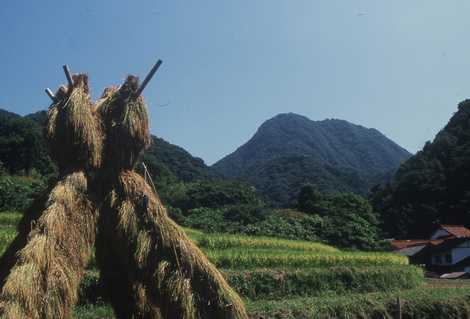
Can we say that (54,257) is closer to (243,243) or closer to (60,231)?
(60,231)

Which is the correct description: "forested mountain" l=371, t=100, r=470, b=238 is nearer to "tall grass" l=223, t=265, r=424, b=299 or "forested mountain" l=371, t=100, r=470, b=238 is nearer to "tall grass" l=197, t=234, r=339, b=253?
"tall grass" l=197, t=234, r=339, b=253

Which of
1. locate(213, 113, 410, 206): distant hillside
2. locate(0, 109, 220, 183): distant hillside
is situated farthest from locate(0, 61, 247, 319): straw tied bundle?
locate(213, 113, 410, 206): distant hillside

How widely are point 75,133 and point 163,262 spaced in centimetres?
177

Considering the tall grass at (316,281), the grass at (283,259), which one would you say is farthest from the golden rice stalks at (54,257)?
the grass at (283,259)

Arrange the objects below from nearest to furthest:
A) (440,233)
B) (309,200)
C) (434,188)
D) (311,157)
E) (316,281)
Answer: (316,281) < (309,200) < (440,233) < (434,188) < (311,157)

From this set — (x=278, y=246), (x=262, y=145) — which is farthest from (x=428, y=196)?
(x=262, y=145)

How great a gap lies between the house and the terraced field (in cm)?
2492

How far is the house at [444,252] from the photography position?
4366cm

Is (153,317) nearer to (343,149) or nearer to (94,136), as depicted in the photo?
(94,136)

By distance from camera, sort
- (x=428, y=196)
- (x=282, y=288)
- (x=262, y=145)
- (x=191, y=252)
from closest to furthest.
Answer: (x=191, y=252)
(x=282, y=288)
(x=428, y=196)
(x=262, y=145)

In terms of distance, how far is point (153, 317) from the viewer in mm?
7172

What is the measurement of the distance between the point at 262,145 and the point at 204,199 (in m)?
83.9

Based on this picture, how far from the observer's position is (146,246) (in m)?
6.50

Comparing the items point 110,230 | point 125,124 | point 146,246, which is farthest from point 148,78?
point 146,246
